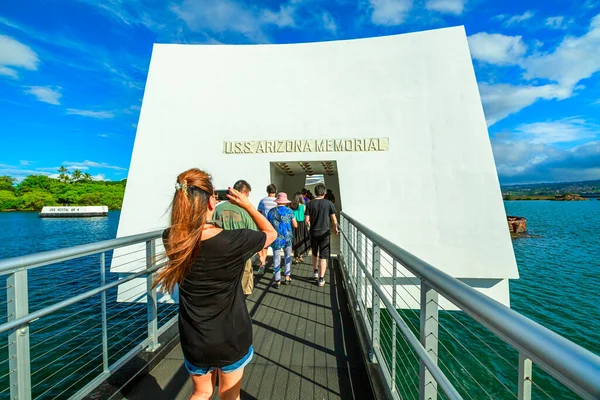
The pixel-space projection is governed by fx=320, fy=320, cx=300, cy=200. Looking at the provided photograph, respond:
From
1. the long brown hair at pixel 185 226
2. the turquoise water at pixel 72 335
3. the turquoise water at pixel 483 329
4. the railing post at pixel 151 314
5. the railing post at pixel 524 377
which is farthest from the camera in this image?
the turquoise water at pixel 483 329

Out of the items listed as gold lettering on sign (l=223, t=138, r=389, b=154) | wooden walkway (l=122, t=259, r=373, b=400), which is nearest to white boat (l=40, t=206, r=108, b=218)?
gold lettering on sign (l=223, t=138, r=389, b=154)

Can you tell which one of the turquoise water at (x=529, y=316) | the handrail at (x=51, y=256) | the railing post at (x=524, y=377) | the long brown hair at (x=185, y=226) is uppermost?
the long brown hair at (x=185, y=226)

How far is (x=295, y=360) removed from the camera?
3002mm

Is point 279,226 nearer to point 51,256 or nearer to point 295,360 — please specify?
point 295,360

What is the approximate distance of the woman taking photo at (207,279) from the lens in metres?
1.45

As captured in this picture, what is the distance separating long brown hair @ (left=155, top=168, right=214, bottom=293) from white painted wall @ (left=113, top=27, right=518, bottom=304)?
22.3 feet

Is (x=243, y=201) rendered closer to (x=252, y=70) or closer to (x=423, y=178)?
(x=423, y=178)

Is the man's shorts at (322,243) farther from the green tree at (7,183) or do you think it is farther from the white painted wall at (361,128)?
the green tree at (7,183)

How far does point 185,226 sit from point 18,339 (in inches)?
49.6

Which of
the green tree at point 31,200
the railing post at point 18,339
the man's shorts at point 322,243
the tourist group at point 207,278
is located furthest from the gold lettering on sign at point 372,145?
the green tree at point 31,200

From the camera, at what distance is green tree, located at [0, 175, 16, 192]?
82.4m

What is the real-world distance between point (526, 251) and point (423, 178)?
1683 centimetres

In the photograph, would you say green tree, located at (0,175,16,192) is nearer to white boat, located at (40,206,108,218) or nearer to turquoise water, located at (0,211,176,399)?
white boat, located at (40,206,108,218)

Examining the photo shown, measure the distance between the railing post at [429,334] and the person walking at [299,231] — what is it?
16.4ft
